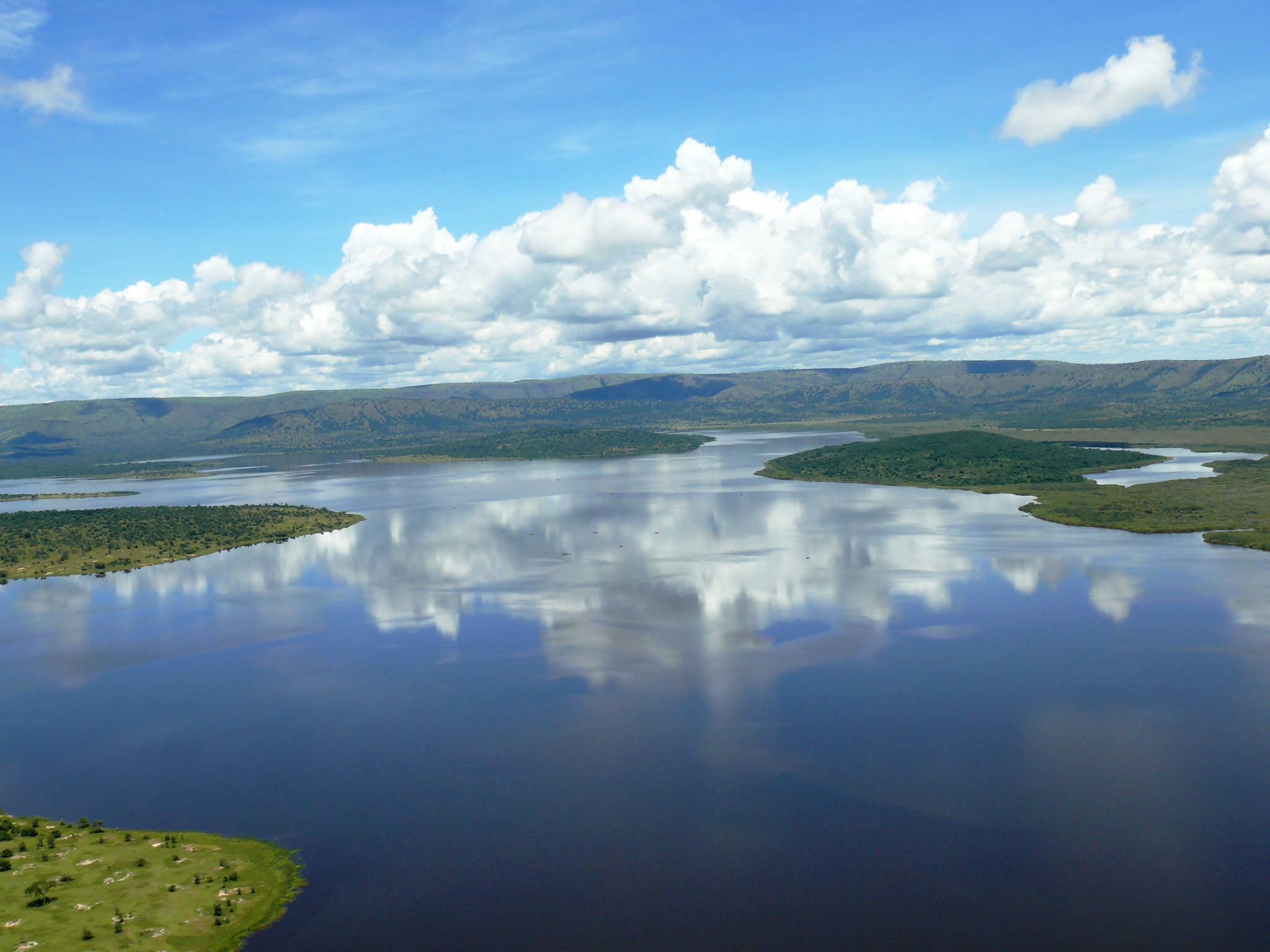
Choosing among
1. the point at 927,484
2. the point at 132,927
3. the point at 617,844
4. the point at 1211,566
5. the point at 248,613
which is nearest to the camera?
the point at 132,927

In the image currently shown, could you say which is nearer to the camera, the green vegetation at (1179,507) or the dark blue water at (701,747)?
the dark blue water at (701,747)

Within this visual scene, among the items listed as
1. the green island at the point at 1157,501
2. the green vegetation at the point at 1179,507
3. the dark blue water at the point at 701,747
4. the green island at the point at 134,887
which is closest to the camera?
the green island at the point at 134,887

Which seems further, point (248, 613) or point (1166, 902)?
point (248, 613)

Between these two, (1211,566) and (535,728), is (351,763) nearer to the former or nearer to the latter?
(535,728)

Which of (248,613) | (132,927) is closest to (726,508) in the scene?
(248,613)

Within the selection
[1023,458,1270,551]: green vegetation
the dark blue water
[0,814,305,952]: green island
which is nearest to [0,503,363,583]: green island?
the dark blue water

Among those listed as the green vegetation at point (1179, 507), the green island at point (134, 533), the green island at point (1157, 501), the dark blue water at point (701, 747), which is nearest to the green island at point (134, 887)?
the dark blue water at point (701, 747)

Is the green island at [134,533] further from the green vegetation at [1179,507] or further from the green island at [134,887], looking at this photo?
the green vegetation at [1179,507]
